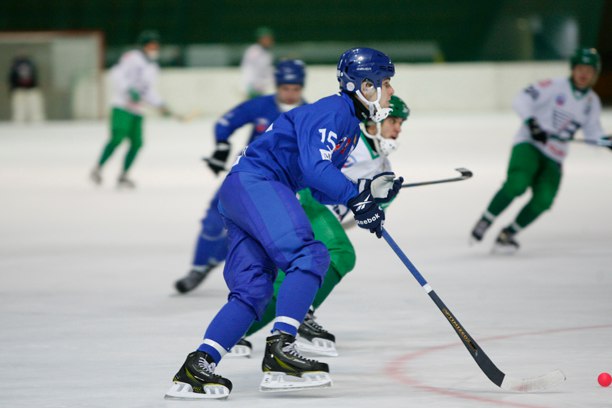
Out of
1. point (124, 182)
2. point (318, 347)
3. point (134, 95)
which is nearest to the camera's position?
point (318, 347)

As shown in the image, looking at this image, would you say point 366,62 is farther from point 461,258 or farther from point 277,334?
point 461,258

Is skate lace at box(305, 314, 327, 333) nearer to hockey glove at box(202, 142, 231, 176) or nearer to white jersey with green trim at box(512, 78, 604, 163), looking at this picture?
hockey glove at box(202, 142, 231, 176)

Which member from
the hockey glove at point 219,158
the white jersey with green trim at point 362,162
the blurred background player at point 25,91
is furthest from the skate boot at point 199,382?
the blurred background player at point 25,91

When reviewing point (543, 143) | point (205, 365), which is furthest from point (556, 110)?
point (205, 365)

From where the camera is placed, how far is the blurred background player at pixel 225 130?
695 cm

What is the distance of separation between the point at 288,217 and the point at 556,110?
4.58 metres

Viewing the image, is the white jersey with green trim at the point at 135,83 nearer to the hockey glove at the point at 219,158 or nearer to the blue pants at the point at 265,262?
the hockey glove at the point at 219,158

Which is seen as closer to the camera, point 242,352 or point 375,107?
point 375,107

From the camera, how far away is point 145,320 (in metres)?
6.21

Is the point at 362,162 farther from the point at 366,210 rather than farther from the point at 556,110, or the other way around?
the point at 556,110

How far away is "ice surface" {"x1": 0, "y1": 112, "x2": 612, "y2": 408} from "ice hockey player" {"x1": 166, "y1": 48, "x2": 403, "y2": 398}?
125 millimetres

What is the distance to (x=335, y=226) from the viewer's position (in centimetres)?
551

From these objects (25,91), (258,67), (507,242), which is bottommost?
(25,91)

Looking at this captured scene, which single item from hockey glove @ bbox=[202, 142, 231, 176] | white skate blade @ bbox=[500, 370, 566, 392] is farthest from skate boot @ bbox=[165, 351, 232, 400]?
hockey glove @ bbox=[202, 142, 231, 176]
